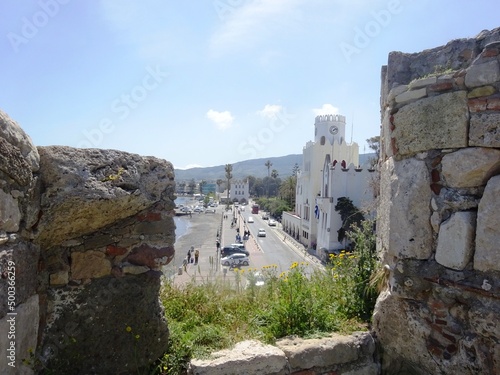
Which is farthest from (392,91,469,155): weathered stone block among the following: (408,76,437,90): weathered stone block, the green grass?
the green grass

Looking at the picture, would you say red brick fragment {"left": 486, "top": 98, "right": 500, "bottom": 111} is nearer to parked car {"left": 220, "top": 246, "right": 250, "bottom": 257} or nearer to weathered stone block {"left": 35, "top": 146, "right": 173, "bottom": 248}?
weathered stone block {"left": 35, "top": 146, "right": 173, "bottom": 248}

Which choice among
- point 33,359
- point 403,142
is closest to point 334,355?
point 403,142

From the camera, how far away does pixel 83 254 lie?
2.67 metres

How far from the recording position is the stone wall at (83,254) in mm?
2158

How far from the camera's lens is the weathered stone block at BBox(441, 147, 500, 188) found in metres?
2.29

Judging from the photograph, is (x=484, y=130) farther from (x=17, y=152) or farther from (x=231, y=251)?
(x=231, y=251)

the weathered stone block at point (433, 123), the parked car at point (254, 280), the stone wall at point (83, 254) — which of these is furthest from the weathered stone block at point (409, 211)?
the stone wall at point (83, 254)

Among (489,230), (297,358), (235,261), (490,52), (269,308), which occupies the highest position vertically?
(490,52)

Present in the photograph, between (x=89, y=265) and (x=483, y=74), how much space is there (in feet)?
9.68

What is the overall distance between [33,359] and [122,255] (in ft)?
2.75

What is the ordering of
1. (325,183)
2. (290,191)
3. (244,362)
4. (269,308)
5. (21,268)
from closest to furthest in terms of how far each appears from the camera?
1. (21,268)
2. (244,362)
3. (269,308)
4. (325,183)
5. (290,191)

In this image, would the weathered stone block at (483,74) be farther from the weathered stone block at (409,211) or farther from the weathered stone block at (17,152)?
the weathered stone block at (17,152)

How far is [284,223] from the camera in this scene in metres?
46.2

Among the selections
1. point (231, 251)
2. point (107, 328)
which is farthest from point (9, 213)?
point (231, 251)
